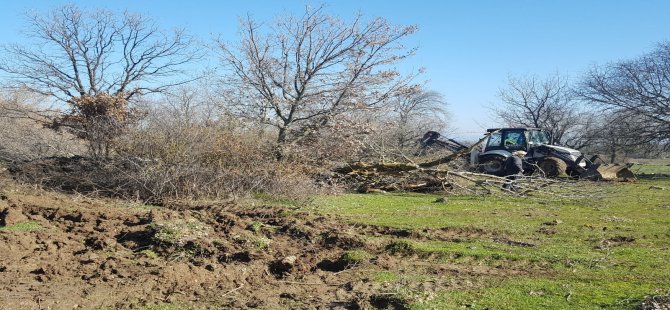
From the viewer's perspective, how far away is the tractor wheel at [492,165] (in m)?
22.2

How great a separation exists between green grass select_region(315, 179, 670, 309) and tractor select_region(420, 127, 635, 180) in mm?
7372

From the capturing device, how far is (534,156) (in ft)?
79.8

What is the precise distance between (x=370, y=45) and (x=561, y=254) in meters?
13.0

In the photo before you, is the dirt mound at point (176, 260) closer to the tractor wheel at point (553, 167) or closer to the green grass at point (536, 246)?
the green grass at point (536, 246)

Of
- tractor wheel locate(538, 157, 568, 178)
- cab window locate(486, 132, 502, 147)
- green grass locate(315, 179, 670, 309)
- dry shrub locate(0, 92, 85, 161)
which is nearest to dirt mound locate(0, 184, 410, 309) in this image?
green grass locate(315, 179, 670, 309)

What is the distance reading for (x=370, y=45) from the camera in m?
19.8

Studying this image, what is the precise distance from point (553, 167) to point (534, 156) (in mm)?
1492

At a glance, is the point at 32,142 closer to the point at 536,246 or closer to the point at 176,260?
the point at 176,260

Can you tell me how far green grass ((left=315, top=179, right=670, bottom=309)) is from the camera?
19.6 ft

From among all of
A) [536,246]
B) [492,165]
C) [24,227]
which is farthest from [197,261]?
[492,165]

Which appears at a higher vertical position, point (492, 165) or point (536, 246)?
point (492, 165)

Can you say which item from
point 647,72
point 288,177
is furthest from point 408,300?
point 647,72

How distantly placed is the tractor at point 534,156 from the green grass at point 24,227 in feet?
53.0

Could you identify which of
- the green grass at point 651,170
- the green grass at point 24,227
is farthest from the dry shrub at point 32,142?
the green grass at point 651,170
